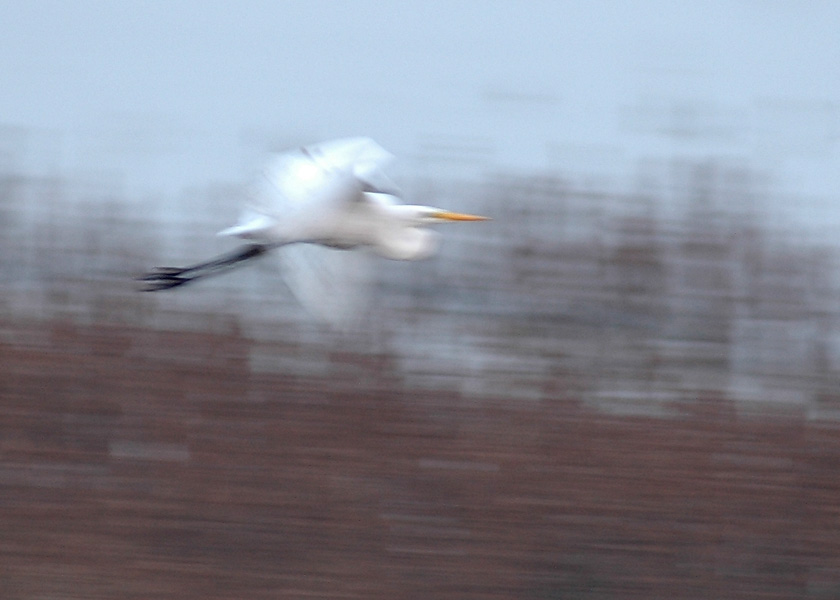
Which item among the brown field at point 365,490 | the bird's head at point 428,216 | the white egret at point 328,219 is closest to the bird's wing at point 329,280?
the white egret at point 328,219

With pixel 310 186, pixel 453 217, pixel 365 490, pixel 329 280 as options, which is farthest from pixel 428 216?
pixel 365 490

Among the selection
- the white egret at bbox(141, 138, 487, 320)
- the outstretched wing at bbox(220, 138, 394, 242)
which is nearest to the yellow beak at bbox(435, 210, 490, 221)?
the white egret at bbox(141, 138, 487, 320)

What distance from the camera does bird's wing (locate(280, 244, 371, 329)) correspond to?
358cm

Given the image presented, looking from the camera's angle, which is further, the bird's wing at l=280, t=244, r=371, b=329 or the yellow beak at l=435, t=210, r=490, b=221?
the yellow beak at l=435, t=210, r=490, b=221

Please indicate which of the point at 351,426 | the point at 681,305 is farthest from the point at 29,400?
the point at 681,305

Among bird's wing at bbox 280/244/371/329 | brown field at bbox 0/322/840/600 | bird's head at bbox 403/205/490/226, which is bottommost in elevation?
brown field at bbox 0/322/840/600

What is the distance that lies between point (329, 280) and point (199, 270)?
48 cm

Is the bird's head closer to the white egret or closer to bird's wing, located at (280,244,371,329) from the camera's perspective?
the white egret

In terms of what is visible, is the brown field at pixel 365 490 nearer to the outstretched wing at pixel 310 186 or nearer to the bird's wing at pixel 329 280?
the bird's wing at pixel 329 280

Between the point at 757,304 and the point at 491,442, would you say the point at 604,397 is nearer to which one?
the point at 491,442

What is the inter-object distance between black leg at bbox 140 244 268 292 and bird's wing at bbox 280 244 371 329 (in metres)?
0.09

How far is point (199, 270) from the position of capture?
4023 mm

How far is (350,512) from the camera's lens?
4.93 meters

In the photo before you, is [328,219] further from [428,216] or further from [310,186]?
[428,216]
